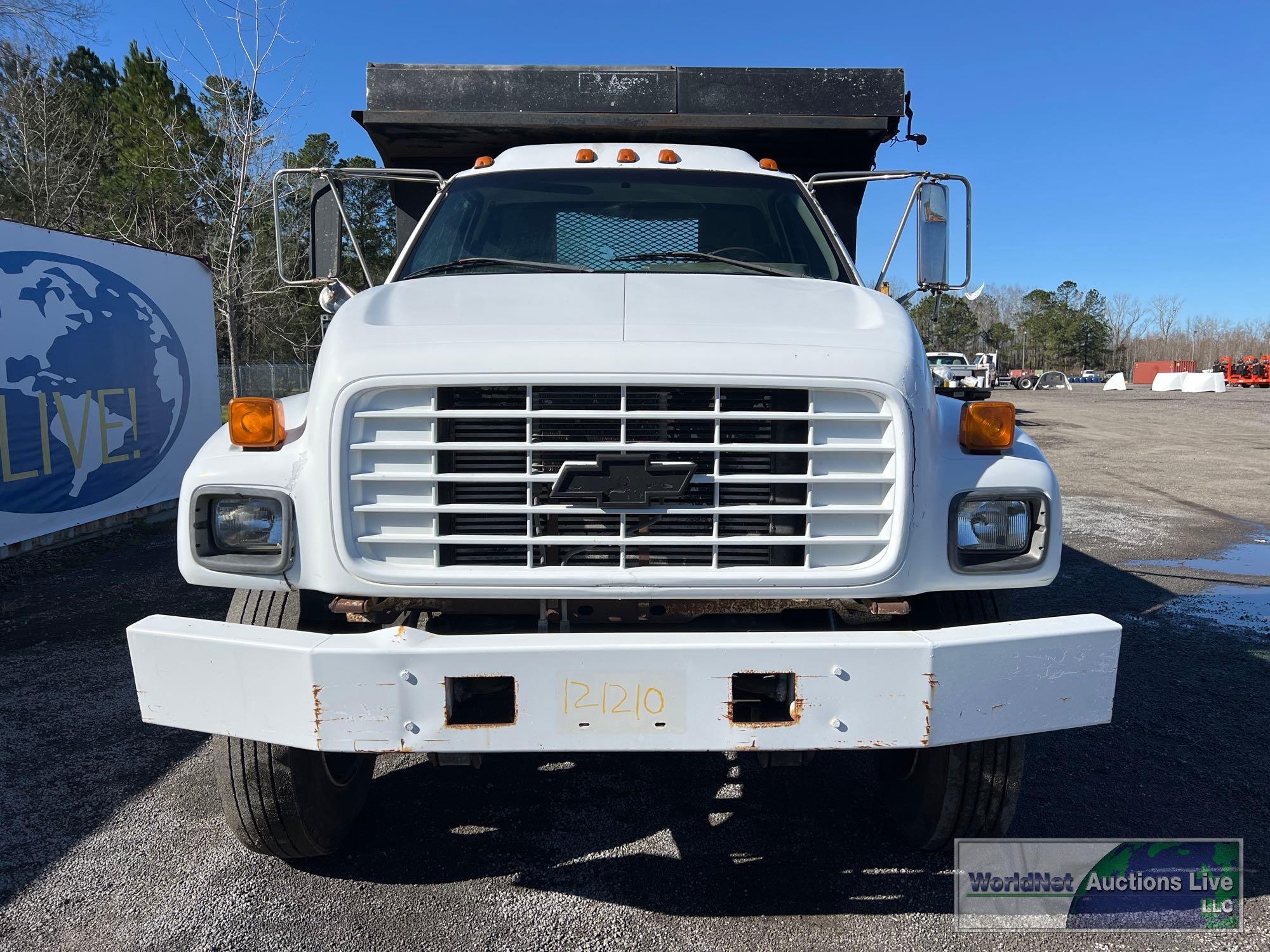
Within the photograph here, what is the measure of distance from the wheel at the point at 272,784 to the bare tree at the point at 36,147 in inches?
874

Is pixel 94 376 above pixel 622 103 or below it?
below

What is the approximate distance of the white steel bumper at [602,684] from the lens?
2.32m

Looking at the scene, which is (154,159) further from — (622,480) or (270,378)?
(622,480)

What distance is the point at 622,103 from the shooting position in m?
5.01

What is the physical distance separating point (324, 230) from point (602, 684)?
278cm

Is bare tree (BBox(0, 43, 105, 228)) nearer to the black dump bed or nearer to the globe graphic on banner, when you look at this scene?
the globe graphic on banner

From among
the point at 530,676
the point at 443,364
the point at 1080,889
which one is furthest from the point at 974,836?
the point at 443,364

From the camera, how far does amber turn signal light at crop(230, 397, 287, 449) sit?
2.64m

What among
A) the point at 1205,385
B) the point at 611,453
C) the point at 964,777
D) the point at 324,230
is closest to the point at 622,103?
the point at 324,230

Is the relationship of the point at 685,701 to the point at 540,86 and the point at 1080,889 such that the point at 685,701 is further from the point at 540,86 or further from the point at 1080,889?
the point at 540,86

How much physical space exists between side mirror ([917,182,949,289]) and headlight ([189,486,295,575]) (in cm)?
314

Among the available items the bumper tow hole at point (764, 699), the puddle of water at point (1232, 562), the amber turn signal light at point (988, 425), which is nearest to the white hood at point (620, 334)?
the amber turn signal light at point (988, 425)

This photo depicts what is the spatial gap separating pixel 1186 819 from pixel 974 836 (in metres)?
1.02

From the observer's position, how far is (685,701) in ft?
7.70
